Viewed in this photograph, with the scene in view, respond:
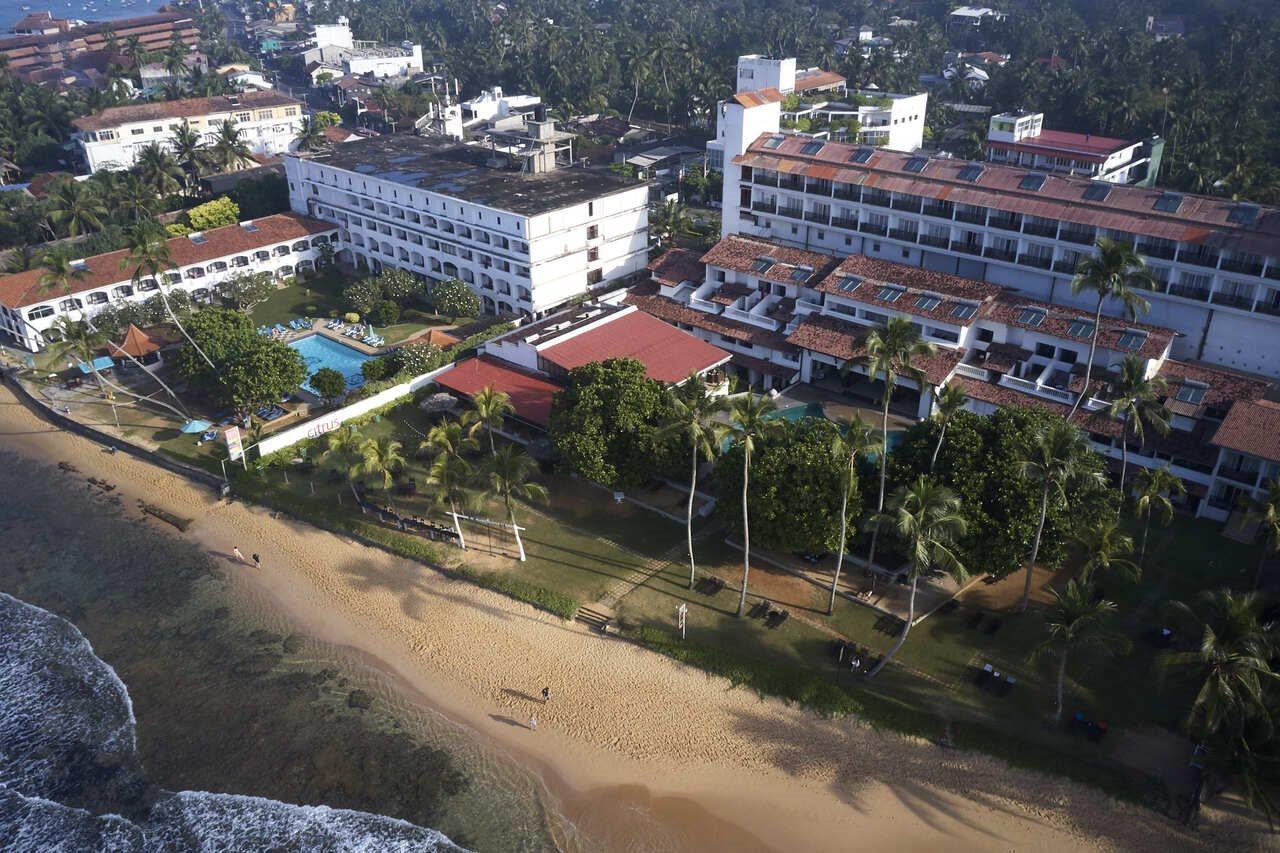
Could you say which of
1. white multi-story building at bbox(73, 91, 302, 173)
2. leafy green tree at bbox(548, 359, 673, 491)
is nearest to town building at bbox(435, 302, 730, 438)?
leafy green tree at bbox(548, 359, 673, 491)

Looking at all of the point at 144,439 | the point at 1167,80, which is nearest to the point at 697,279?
the point at 144,439

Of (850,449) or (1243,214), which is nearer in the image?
(850,449)

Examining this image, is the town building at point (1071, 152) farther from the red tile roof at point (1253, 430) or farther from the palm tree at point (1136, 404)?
the palm tree at point (1136, 404)

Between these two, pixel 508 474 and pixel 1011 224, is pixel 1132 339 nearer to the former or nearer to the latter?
pixel 1011 224

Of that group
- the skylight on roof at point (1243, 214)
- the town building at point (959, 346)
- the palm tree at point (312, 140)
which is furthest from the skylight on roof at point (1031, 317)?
the palm tree at point (312, 140)

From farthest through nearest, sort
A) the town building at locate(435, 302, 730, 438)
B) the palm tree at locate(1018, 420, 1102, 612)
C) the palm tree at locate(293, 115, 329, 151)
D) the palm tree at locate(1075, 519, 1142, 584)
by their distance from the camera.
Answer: the palm tree at locate(293, 115, 329, 151)
the town building at locate(435, 302, 730, 438)
the palm tree at locate(1075, 519, 1142, 584)
the palm tree at locate(1018, 420, 1102, 612)

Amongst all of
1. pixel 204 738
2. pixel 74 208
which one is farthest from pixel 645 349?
pixel 74 208

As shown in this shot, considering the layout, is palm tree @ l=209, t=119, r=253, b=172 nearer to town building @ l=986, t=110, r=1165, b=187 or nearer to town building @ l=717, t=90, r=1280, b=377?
town building @ l=717, t=90, r=1280, b=377
